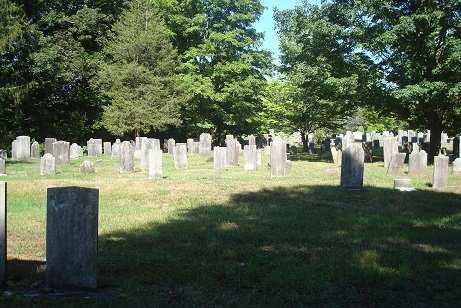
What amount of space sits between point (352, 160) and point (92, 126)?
29.4 metres

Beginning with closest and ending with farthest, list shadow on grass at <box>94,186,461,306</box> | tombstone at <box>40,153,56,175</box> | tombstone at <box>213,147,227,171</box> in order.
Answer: shadow on grass at <box>94,186,461,306</box> < tombstone at <box>40,153,56,175</box> < tombstone at <box>213,147,227,171</box>

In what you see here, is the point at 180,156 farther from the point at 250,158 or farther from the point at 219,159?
the point at 250,158

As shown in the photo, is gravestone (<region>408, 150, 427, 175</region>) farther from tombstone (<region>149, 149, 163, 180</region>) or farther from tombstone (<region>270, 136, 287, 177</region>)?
tombstone (<region>149, 149, 163, 180</region>)

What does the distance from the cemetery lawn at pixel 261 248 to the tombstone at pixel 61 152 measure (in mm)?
9707

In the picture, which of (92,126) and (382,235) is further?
(92,126)

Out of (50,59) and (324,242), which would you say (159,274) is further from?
(50,59)

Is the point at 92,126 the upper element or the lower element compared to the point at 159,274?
upper

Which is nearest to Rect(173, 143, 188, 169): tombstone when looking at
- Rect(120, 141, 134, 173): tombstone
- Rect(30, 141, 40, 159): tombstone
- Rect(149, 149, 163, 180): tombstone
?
Rect(120, 141, 134, 173): tombstone

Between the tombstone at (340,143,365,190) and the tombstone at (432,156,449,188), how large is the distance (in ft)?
7.05

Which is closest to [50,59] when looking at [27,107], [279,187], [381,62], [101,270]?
[27,107]

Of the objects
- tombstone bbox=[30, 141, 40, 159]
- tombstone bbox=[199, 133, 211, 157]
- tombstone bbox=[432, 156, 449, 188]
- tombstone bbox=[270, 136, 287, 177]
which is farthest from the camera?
tombstone bbox=[199, 133, 211, 157]

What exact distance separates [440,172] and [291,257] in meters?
8.58

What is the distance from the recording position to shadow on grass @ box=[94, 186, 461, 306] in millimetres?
4836

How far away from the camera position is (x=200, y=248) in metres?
6.72
